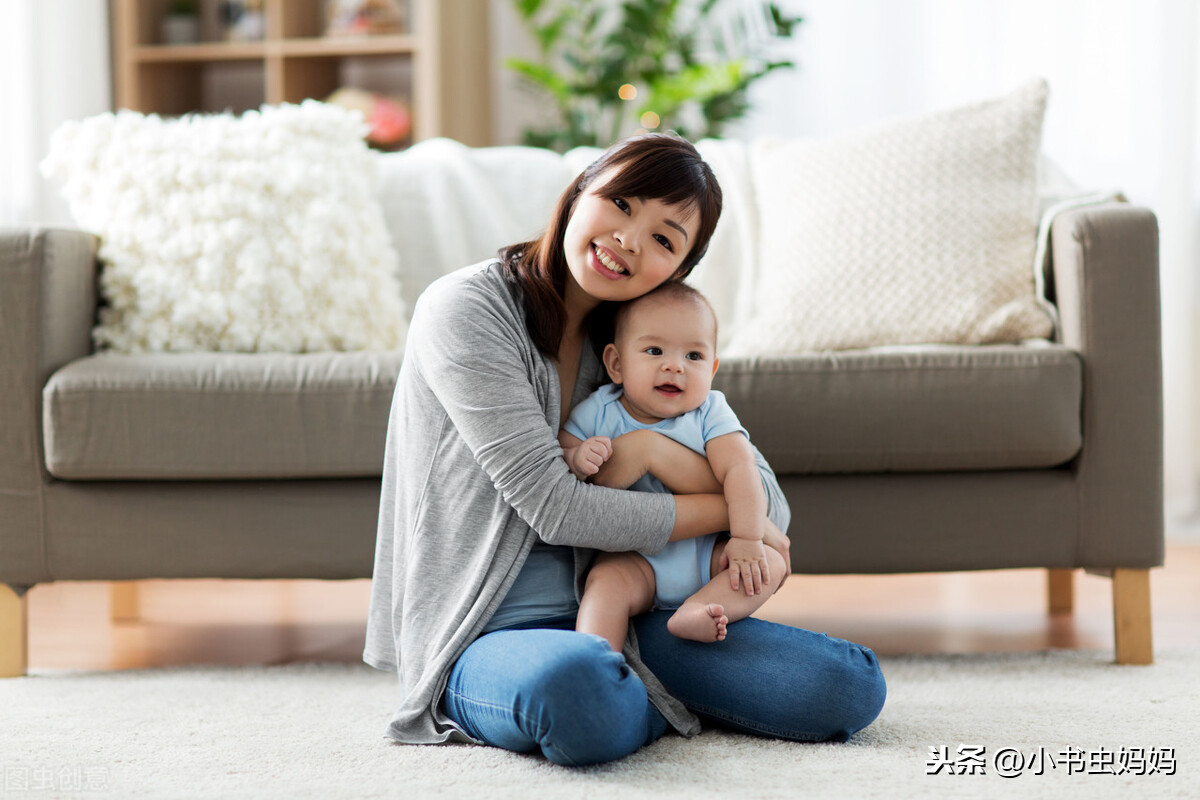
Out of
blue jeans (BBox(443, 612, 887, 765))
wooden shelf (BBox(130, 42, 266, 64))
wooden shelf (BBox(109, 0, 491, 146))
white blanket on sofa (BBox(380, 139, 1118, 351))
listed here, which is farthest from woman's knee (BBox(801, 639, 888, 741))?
wooden shelf (BBox(130, 42, 266, 64))

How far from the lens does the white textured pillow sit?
167 cm

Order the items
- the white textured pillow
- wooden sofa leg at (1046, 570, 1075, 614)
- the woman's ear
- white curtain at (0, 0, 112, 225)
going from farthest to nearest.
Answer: white curtain at (0, 0, 112, 225)
wooden sofa leg at (1046, 570, 1075, 614)
the white textured pillow
the woman's ear

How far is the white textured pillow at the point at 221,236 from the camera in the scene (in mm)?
1673

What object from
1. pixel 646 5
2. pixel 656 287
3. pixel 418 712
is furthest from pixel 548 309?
pixel 646 5


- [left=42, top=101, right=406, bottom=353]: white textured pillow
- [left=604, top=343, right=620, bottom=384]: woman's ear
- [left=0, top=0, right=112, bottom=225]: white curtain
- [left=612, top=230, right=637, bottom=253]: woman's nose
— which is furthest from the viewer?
[left=0, top=0, right=112, bottom=225]: white curtain

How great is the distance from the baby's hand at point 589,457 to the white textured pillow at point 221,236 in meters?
0.69

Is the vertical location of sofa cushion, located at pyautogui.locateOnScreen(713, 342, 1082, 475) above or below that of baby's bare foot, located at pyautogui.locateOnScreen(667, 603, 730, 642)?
above

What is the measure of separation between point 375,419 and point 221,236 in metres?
0.43

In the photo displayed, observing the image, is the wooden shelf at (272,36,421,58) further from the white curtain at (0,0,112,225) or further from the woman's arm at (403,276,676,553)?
the woman's arm at (403,276,676,553)

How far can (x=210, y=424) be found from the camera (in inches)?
59.7

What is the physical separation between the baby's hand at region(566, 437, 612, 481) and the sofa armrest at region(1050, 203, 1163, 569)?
0.76 m

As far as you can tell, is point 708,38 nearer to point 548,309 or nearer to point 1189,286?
point 1189,286

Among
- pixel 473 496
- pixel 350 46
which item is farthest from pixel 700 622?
pixel 350 46

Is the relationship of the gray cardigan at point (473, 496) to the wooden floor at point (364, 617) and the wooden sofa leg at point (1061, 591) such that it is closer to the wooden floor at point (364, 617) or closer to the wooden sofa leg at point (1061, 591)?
the wooden floor at point (364, 617)
